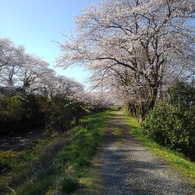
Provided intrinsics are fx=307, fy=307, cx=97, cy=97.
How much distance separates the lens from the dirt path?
24.5 feet

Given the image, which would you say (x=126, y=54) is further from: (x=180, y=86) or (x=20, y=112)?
(x=20, y=112)

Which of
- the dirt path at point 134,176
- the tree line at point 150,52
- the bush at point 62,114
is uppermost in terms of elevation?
the tree line at point 150,52

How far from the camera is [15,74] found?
47344 millimetres

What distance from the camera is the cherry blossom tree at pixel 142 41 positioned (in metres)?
17.6

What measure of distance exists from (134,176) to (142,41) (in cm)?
1157

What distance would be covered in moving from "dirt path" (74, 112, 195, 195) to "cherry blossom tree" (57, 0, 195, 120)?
331 inches

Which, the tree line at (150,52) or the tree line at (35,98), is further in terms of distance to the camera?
the tree line at (35,98)

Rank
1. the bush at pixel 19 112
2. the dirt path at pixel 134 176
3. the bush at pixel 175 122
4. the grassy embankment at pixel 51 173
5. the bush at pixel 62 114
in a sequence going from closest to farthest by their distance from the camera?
the dirt path at pixel 134 176
the grassy embankment at pixel 51 173
the bush at pixel 175 122
the bush at pixel 62 114
the bush at pixel 19 112

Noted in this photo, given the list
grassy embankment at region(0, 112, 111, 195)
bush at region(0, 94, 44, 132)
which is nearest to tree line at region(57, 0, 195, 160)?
grassy embankment at region(0, 112, 111, 195)

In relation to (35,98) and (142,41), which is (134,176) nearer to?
(142,41)

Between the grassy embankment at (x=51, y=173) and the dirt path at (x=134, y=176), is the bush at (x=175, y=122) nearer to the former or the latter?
the dirt path at (x=134, y=176)

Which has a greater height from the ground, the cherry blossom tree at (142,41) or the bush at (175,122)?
the cherry blossom tree at (142,41)

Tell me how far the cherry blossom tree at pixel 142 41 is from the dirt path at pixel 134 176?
8406mm

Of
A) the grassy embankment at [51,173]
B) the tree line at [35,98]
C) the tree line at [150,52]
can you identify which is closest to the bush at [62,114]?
the tree line at [35,98]
